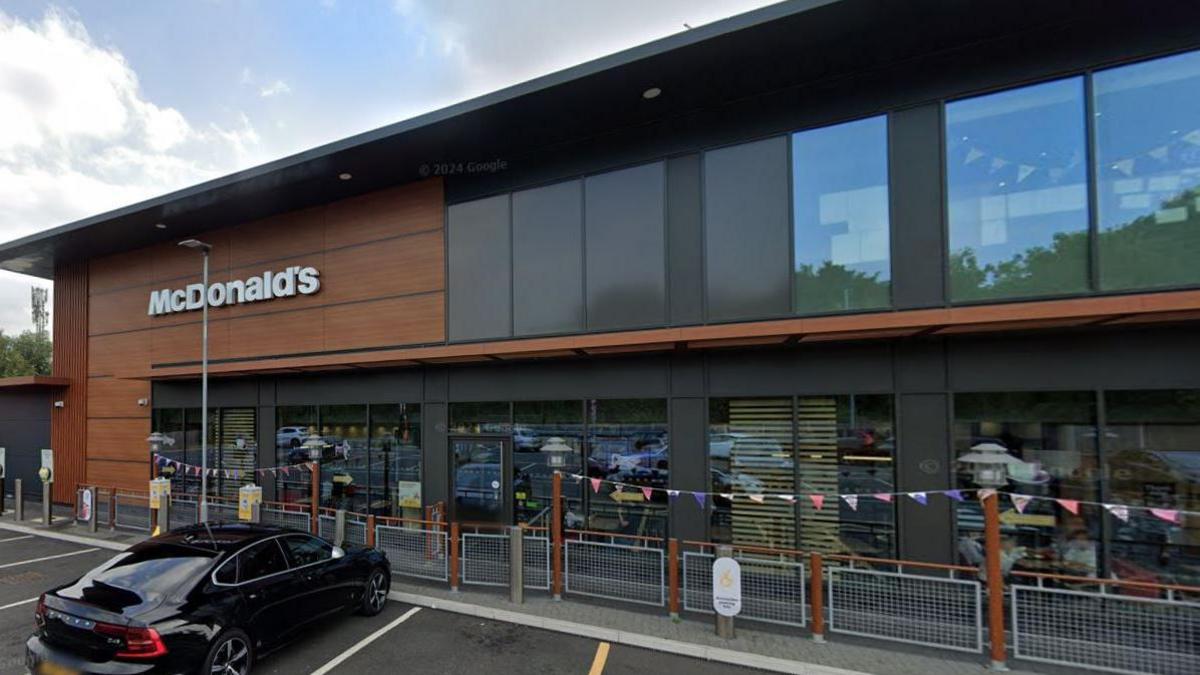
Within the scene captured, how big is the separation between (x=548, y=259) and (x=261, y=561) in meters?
6.53

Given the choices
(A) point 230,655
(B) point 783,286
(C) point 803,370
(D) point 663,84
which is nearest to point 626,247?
(D) point 663,84

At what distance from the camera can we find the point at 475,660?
615 centimetres

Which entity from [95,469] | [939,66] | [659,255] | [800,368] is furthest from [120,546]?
[939,66]

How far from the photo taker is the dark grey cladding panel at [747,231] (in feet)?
27.4

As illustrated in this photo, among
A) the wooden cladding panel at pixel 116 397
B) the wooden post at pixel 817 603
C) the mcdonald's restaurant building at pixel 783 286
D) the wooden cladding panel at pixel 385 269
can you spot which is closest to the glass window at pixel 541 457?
the mcdonald's restaurant building at pixel 783 286

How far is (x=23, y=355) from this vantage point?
150 feet

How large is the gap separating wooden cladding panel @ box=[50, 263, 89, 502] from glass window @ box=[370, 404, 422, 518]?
1213 cm

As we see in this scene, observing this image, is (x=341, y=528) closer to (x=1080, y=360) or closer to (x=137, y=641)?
(x=137, y=641)

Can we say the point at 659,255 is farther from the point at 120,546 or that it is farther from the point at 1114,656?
the point at 120,546

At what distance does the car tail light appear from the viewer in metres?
4.70

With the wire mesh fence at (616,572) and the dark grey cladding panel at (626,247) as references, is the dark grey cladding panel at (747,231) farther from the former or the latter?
the wire mesh fence at (616,572)

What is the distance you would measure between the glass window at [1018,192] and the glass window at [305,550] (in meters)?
9.54

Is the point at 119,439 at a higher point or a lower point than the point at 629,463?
lower

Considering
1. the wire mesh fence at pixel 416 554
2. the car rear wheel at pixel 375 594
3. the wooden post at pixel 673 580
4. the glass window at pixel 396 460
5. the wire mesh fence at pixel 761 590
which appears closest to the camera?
the wire mesh fence at pixel 761 590
